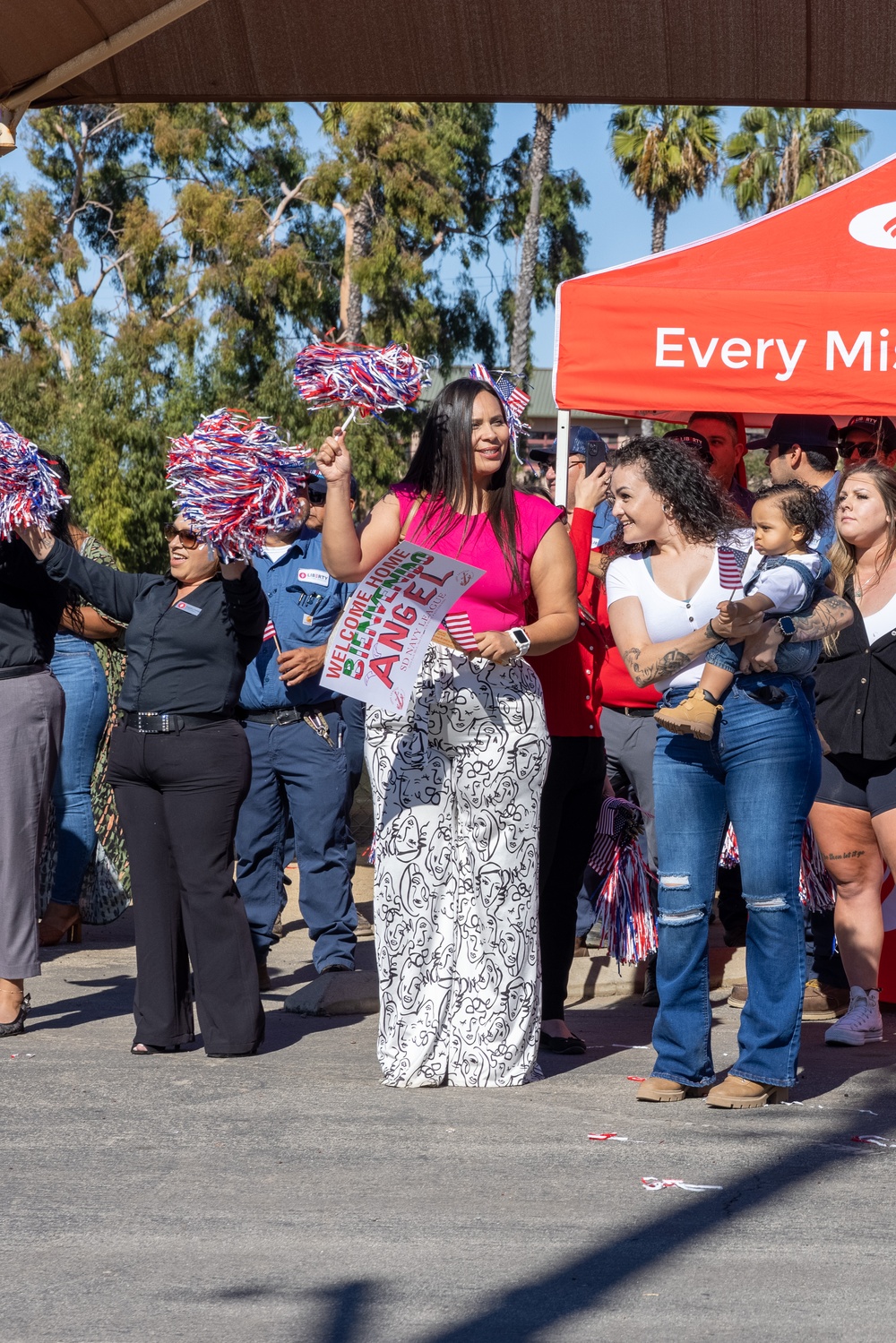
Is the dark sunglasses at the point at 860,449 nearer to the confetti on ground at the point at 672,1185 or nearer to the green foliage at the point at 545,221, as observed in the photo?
the confetti on ground at the point at 672,1185

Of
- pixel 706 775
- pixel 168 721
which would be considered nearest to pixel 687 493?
pixel 706 775

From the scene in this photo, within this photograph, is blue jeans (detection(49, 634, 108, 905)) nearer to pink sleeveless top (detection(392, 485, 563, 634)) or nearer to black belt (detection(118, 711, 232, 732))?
black belt (detection(118, 711, 232, 732))

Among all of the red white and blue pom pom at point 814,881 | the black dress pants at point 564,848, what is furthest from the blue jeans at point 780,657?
the red white and blue pom pom at point 814,881

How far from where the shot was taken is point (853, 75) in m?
6.05

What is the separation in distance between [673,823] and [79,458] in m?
26.0

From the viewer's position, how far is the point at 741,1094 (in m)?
4.82

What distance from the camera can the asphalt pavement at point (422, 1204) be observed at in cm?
322

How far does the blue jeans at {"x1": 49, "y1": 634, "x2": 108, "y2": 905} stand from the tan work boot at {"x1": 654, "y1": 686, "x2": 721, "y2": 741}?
365 cm

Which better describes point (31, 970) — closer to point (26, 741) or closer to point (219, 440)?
point (26, 741)

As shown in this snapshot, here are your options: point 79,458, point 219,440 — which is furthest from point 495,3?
point 79,458

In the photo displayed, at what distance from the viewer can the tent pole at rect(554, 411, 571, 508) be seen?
6727mm

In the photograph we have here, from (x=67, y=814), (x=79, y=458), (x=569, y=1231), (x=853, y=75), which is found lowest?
(x=569, y=1231)

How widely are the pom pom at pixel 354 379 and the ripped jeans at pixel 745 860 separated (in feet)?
4.23

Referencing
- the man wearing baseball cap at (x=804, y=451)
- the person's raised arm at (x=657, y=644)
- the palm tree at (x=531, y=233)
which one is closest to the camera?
the person's raised arm at (x=657, y=644)
